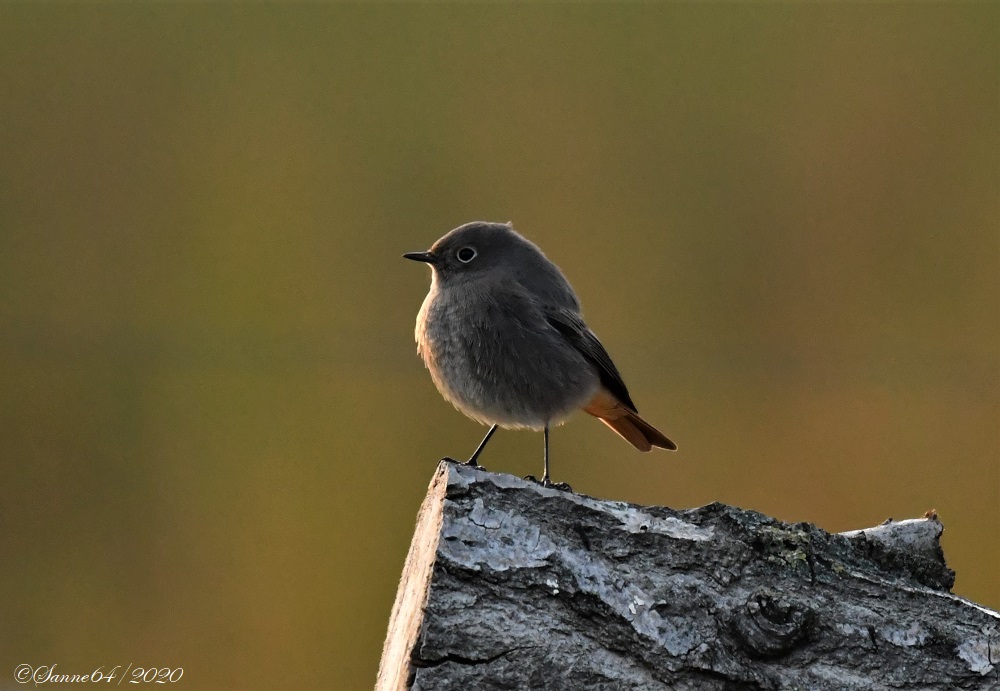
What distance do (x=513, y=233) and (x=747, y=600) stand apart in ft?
8.57

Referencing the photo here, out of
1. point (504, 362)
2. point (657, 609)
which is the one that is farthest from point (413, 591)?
point (504, 362)

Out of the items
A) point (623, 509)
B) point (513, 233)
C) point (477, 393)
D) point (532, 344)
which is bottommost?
point (623, 509)

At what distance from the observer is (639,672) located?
8.75ft

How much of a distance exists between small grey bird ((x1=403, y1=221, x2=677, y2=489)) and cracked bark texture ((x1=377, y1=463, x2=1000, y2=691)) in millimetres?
1583

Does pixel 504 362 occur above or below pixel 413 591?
above

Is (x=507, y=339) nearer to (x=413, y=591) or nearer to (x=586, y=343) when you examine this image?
(x=586, y=343)

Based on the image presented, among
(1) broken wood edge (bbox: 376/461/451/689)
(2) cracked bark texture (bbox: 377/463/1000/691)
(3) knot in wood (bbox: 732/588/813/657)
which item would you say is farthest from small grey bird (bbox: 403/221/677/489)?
(3) knot in wood (bbox: 732/588/813/657)

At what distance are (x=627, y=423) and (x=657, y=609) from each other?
235cm

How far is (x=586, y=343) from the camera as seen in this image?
4590mm

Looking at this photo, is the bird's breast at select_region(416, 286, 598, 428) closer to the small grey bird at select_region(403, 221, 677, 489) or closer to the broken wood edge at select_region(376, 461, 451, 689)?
the small grey bird at select_region(403, 221, 677, 489)

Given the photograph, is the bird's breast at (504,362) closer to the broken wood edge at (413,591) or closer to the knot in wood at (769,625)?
the broken wood edge at (413,591)

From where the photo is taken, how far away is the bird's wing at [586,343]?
→ 459cm

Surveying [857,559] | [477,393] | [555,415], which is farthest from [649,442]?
[857,559]

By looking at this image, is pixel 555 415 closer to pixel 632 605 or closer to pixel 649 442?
pixel 649 442
